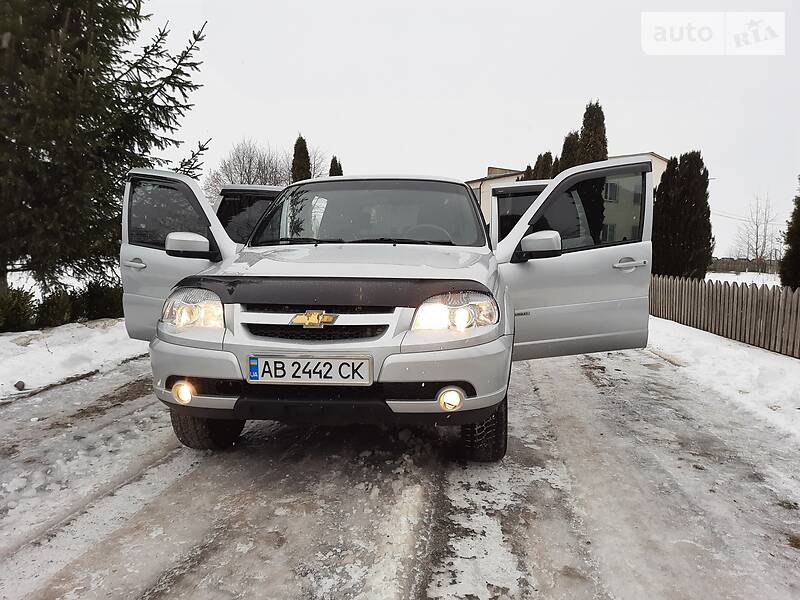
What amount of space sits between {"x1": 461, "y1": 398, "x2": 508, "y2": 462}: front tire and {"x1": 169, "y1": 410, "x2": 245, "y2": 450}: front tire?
136 cm

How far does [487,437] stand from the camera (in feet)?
9.87

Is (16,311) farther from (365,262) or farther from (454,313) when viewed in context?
(454,313)

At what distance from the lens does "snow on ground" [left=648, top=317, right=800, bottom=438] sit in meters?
4.56

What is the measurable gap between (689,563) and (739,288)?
8045mm

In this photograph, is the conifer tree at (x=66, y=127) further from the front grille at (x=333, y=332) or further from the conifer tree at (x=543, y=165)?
the conifer tree at (x=543, y=165)

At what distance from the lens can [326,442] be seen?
343 cm

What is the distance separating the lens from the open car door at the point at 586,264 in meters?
3.84

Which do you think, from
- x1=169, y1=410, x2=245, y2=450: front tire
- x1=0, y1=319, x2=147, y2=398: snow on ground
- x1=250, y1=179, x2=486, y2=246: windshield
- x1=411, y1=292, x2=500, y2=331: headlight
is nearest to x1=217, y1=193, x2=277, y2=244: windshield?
x1=250, y1=179, x2=486, y2=246: windshield

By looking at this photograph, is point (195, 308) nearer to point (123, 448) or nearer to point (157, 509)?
point (157, 509)

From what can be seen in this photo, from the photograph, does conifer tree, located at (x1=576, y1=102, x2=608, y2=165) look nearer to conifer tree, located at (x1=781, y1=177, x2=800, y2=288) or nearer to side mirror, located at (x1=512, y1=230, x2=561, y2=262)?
conifer tree, located at (x1=781, y1=177, x2=800, y2=288)

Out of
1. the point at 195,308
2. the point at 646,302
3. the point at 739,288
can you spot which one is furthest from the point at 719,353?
the point at 195,308

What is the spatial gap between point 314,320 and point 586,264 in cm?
231

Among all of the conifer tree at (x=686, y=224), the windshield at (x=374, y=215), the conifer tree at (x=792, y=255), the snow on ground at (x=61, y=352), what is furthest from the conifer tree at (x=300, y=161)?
the windshield at (x=374, y=215)

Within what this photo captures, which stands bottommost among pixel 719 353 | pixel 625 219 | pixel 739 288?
pixel 719 353
